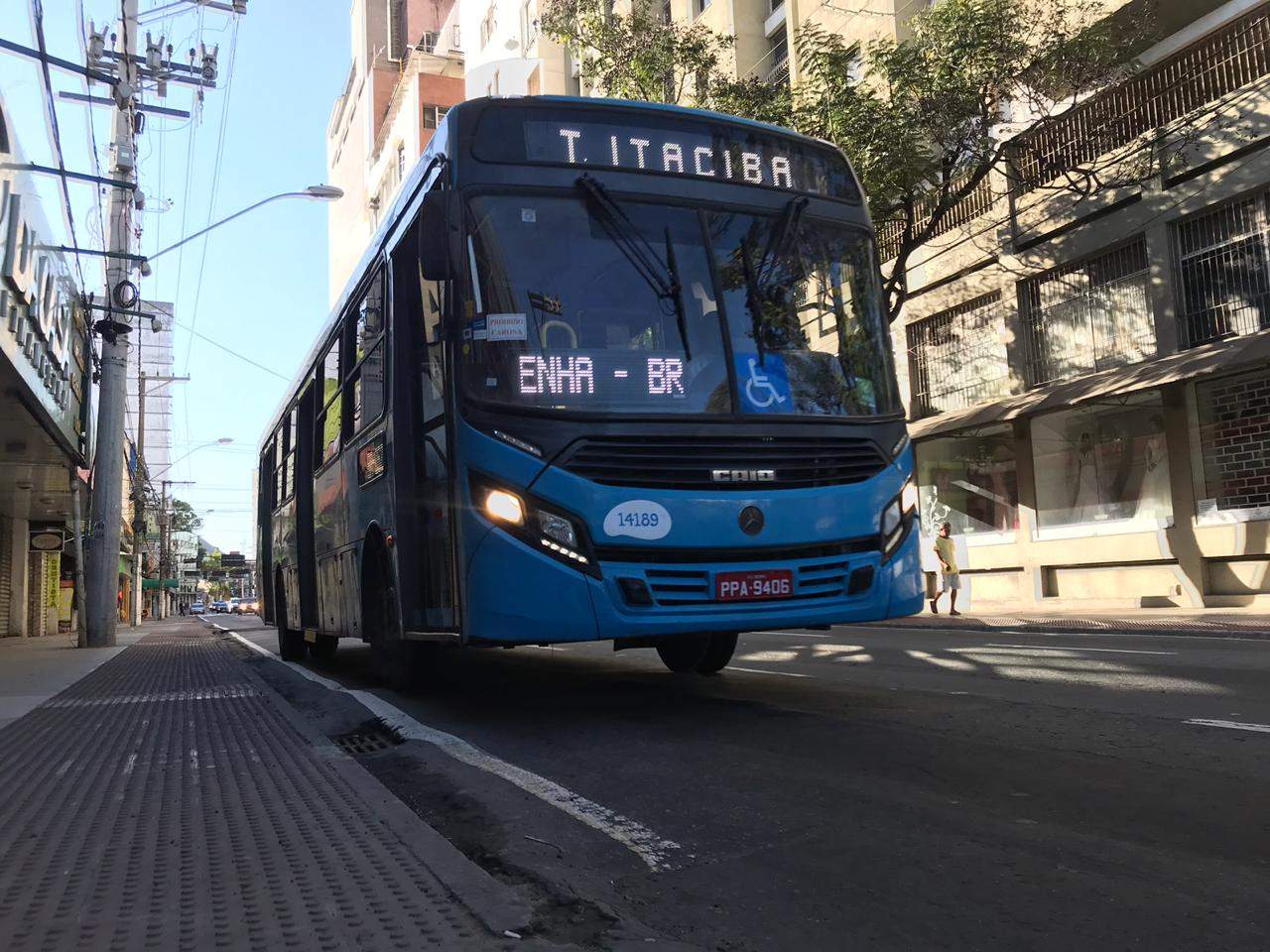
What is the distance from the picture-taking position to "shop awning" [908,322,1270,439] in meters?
14.0

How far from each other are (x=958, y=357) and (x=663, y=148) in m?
16.7

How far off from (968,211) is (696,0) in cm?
1396

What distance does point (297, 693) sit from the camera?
9148mm

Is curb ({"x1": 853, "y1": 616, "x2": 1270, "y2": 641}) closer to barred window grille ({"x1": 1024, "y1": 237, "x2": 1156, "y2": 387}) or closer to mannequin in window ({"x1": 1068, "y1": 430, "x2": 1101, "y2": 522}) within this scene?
mannequin in window ({"x1": 1068, "y1": 430, "x2": 1101, "y2": 522})

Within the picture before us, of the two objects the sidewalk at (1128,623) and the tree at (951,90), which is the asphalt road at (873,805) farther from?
the tree at (951,90)

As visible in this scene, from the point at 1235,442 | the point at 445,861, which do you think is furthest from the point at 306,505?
the point at 1235,442

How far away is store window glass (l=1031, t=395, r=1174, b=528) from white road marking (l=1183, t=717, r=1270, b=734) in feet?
39.5

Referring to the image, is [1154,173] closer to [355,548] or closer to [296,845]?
[355,548]

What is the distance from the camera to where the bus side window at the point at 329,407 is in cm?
914

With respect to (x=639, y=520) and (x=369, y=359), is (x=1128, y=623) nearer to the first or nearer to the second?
(x=639, y=520)

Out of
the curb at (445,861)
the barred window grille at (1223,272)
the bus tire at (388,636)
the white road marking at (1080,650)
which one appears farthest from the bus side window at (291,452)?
the barred window grille at (1223,272)

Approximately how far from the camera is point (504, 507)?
548 centimetres

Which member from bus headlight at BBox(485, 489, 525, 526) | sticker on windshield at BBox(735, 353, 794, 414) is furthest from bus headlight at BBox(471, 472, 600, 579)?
sticker on windshield at BBox(735, 353, 794, 414)

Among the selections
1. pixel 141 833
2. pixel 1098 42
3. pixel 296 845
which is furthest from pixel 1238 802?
pixel 1098 42
